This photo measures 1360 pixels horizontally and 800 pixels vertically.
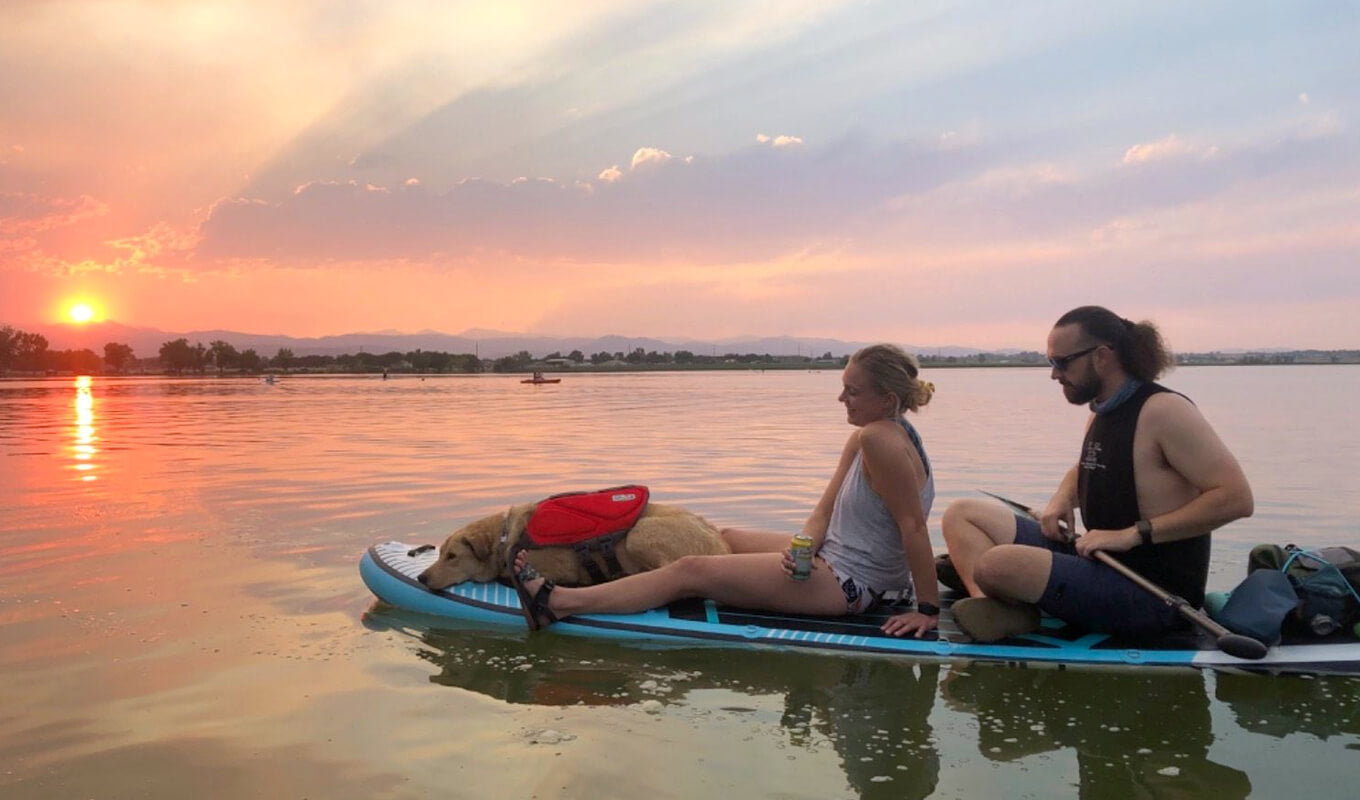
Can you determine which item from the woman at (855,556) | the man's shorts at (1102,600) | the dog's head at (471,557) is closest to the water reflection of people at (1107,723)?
the man's shorts at (1102,600)

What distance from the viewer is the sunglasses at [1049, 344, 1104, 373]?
555 centimetres

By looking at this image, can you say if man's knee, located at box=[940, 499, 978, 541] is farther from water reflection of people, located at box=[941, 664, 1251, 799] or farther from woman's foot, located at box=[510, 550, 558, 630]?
woman's foot, located at box=[510, 550, 558, 630]

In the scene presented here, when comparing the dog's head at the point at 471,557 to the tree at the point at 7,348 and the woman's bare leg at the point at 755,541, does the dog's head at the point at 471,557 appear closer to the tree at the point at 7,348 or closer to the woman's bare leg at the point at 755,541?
the woman's bare leg at the point at 755,541

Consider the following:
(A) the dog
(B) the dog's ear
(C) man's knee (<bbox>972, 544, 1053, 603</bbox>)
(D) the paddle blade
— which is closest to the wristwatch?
(C) man's knee (<bbox>972, 544, 1053, 603</bbox>)

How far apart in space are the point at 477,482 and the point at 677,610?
846 centimetres

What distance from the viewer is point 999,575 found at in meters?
5.72

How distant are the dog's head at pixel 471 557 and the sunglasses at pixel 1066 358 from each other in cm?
394

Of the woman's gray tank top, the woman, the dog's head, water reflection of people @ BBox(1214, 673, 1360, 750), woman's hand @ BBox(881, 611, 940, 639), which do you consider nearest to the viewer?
water reflection of people @ BBox(1214, 673, 1360, 750)

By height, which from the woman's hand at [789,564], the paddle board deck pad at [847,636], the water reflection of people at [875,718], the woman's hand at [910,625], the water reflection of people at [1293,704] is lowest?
the water reflection of people at [875,718]

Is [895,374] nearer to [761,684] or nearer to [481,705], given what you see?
[761,684]

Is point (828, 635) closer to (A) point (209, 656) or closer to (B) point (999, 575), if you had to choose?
(B) point (999, 575)

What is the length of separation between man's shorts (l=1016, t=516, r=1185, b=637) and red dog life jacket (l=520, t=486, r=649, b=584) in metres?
2.84

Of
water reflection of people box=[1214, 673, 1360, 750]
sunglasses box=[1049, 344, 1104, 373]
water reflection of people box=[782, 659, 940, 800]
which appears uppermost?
sunglasses box=[1049, 344, 1104, 373]

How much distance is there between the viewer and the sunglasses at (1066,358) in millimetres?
5551
